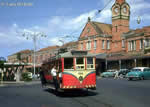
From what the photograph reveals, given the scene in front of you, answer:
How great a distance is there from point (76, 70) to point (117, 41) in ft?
142

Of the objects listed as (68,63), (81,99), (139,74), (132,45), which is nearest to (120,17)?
(132,45)

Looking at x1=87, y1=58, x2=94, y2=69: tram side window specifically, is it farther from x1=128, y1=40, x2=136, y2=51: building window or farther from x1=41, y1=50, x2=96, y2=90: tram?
x1=128, y1=40, x2=136, y2=51: building window

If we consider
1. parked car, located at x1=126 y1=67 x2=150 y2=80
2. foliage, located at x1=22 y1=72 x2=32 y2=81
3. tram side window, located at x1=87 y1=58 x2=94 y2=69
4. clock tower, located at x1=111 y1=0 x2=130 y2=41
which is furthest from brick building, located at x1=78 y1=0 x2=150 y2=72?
tram side window, located at x1=87 y1=58 x2=94 y2=69

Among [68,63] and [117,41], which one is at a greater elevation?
[117,41]

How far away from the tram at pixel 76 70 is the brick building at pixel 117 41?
30.0 meters

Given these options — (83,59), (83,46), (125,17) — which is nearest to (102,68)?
(83,46)

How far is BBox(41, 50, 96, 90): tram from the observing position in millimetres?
14461

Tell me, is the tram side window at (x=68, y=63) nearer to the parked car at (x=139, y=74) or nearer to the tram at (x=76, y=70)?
the tram at (x=76, y=70)

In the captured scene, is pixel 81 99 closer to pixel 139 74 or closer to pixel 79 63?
pixel 79 63

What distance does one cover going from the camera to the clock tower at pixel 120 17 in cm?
5669

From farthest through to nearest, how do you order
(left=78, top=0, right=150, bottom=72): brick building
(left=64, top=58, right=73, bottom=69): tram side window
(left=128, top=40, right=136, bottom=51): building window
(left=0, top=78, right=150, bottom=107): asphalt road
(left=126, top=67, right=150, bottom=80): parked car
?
(left=128, top=40, right=136, bottom=51): building window
(left=78, top=0, right=150, bottom=72): brick building
(left=126, top=67, right=150, bottom=80): parked car
(left=64, top=58, right=73, bottom=69): tram side window
(left=0, top=78, right=150, bottom=107): asphalt road

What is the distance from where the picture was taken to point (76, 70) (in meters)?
14.7

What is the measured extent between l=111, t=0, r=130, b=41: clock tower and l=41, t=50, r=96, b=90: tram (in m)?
42.6

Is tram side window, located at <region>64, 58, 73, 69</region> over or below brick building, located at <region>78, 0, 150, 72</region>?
below
